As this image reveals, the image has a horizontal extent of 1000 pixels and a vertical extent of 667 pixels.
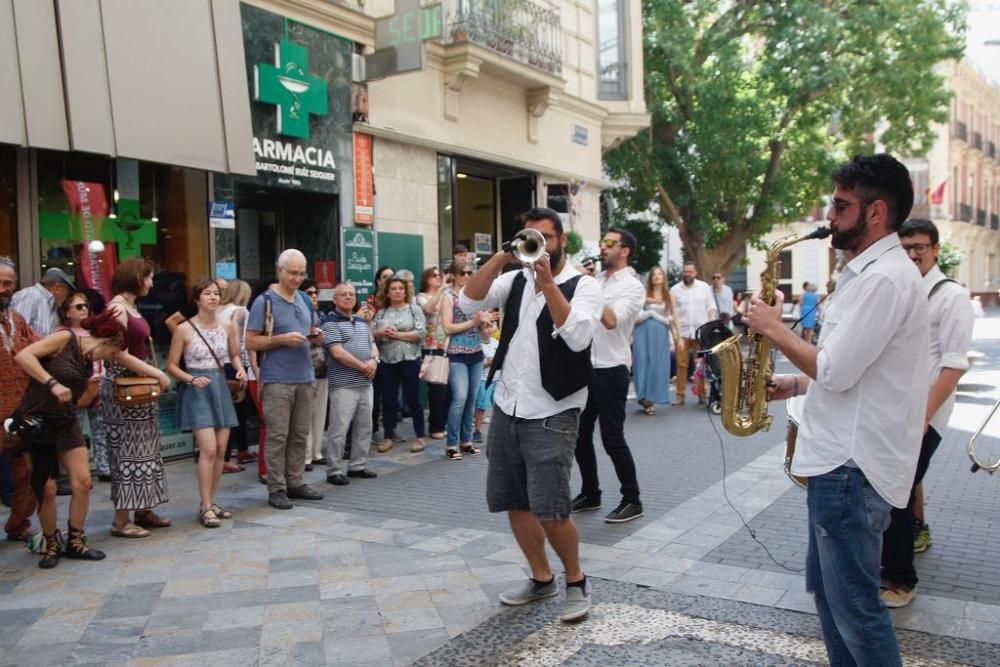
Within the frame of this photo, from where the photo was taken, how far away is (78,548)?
545 centimetres

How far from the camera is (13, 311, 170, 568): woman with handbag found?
17.0 ft

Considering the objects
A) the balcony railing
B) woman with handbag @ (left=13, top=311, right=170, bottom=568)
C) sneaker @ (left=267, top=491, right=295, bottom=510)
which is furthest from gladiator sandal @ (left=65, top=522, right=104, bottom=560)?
the balcony railing

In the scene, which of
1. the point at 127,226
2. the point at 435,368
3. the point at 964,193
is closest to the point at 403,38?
the point at 127,226

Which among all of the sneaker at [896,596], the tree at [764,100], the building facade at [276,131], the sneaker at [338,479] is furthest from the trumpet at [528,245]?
the tree at [764,100]

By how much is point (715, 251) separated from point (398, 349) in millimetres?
15875

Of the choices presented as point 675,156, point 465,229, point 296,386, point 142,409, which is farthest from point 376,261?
point 675,156

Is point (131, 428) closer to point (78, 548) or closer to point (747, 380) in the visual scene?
point (78, 548)

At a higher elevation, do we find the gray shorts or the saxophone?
the saxophone

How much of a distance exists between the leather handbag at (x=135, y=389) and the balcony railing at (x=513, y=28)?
8.07m

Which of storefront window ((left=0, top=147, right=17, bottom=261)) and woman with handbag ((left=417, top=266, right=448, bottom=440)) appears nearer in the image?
storefront window ((left=0, top=147, right=17, bottom=261))

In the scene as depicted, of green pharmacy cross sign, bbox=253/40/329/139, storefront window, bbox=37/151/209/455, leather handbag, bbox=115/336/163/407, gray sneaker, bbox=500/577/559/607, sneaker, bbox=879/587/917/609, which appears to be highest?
green pharmacy cross sign, bbox=253/40/329/139

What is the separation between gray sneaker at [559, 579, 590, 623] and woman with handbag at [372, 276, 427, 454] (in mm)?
4855

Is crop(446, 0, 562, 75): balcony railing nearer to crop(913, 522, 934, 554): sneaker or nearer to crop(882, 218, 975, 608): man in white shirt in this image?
crop(882, 218, 975, 608): man in white shirt

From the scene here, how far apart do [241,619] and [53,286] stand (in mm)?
4333
